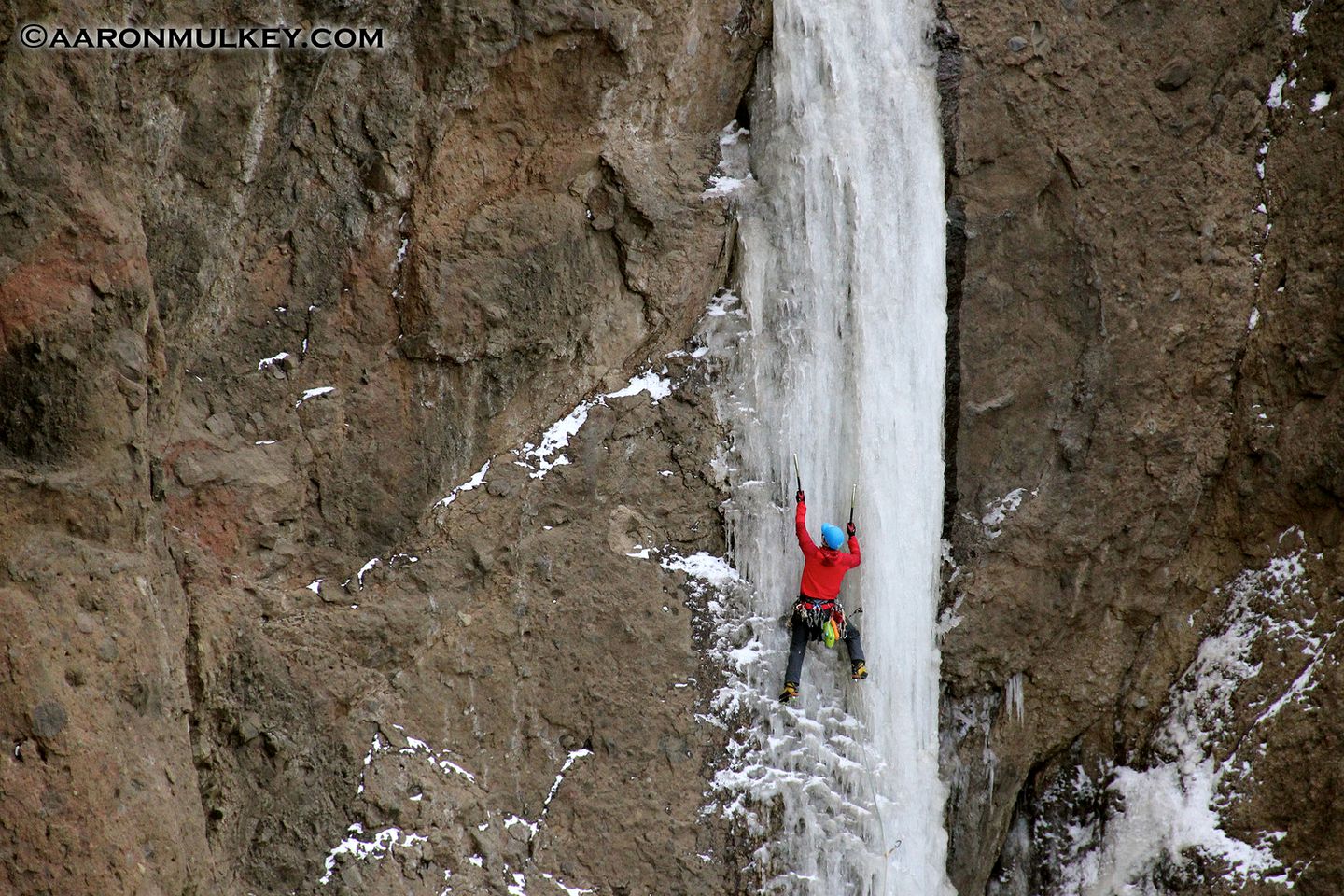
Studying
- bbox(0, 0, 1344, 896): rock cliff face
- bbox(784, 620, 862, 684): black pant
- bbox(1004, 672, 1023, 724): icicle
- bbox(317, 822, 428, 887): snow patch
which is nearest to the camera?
bbox(0, 0, 1344, 896): rock cliff face

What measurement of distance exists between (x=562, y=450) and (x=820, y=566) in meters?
2.25

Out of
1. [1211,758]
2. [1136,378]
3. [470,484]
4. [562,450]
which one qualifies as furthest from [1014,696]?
[470,484]

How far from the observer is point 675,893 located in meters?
9.86

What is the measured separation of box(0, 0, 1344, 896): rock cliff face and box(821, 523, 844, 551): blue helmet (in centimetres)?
105

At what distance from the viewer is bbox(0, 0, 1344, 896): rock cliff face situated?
757 centimetres

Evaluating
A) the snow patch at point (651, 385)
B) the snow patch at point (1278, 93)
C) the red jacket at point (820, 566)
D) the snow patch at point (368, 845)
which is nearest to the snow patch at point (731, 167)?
the snow patch at point (651, 385)

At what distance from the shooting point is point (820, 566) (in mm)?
9836

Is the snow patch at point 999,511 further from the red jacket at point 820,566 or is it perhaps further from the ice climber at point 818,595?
the red jacket at point 820,566

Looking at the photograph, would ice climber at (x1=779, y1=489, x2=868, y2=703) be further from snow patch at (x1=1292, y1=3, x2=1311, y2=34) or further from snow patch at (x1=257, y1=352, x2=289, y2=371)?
snow patch at (x1=1292, y1=3, x2=1311, y2=34)

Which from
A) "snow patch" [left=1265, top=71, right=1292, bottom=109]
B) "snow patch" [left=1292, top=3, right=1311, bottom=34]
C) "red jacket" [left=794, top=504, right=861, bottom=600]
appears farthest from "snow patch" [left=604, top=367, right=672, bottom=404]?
"snow patch" [left=1292, top=3, right=1311, bottom=34]

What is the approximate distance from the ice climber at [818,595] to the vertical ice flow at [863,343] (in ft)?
1.15

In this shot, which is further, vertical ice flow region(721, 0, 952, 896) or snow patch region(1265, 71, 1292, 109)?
snow patch region(1265, 71, 1292, 109)

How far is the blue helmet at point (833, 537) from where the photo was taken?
31.8 feet

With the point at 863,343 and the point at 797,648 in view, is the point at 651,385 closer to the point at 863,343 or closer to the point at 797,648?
the point at 863,343
